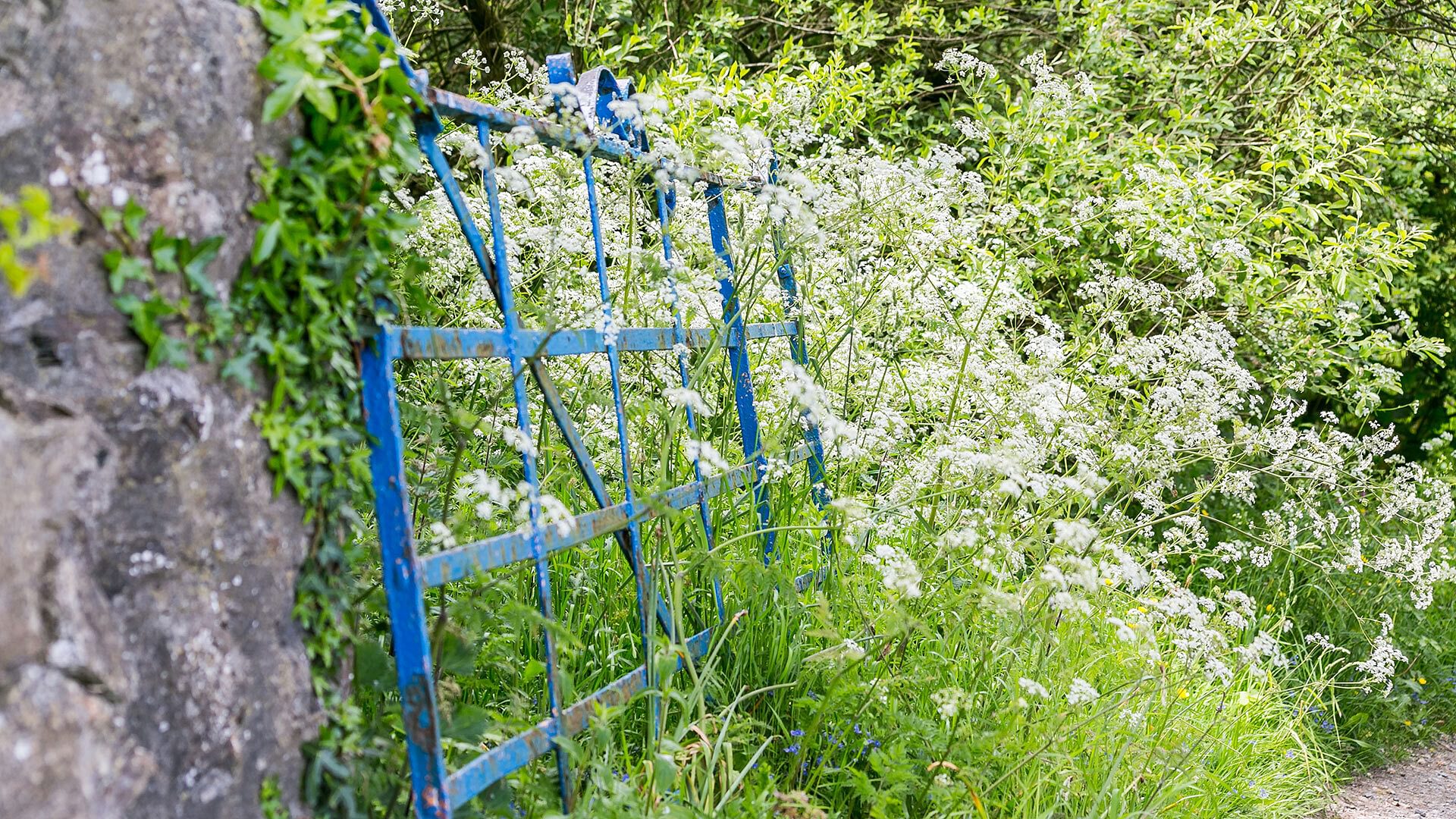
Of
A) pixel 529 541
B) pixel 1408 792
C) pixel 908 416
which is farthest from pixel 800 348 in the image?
pixel 1408 792

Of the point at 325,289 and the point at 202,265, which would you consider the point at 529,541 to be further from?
the point at 202,265

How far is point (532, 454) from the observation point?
2266mm

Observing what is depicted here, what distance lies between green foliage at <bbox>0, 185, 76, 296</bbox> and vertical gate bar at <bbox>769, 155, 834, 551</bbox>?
2002mm

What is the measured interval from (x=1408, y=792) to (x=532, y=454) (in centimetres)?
456

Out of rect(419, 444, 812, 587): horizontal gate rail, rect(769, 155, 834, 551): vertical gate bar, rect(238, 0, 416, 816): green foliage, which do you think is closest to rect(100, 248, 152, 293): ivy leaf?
rect(238, 0, 416, 816): green foliage

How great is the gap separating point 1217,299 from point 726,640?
4548 millimetres

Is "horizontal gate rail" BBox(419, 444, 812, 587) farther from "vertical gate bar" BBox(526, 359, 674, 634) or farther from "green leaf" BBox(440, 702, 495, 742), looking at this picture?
"green leaf" BBox(440, 702, 495, 742)

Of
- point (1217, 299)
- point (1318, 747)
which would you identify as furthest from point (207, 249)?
point (1217, 299)

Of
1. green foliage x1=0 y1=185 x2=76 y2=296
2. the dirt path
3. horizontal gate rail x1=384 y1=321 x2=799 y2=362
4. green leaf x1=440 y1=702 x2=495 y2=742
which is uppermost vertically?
green foliage x1=0 y1=185 x2=76 y2=296

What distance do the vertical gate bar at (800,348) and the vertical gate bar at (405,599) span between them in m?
1.47

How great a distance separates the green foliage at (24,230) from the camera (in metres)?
1.21

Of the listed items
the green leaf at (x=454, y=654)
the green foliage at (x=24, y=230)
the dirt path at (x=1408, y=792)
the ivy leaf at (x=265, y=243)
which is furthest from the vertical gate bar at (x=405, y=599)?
the dirt path at (x=1408, y=792)

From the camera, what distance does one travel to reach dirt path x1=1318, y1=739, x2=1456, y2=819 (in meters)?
4.63

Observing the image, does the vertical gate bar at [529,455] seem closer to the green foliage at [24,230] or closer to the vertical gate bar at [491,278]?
the vertical gate bar at [491,278]
